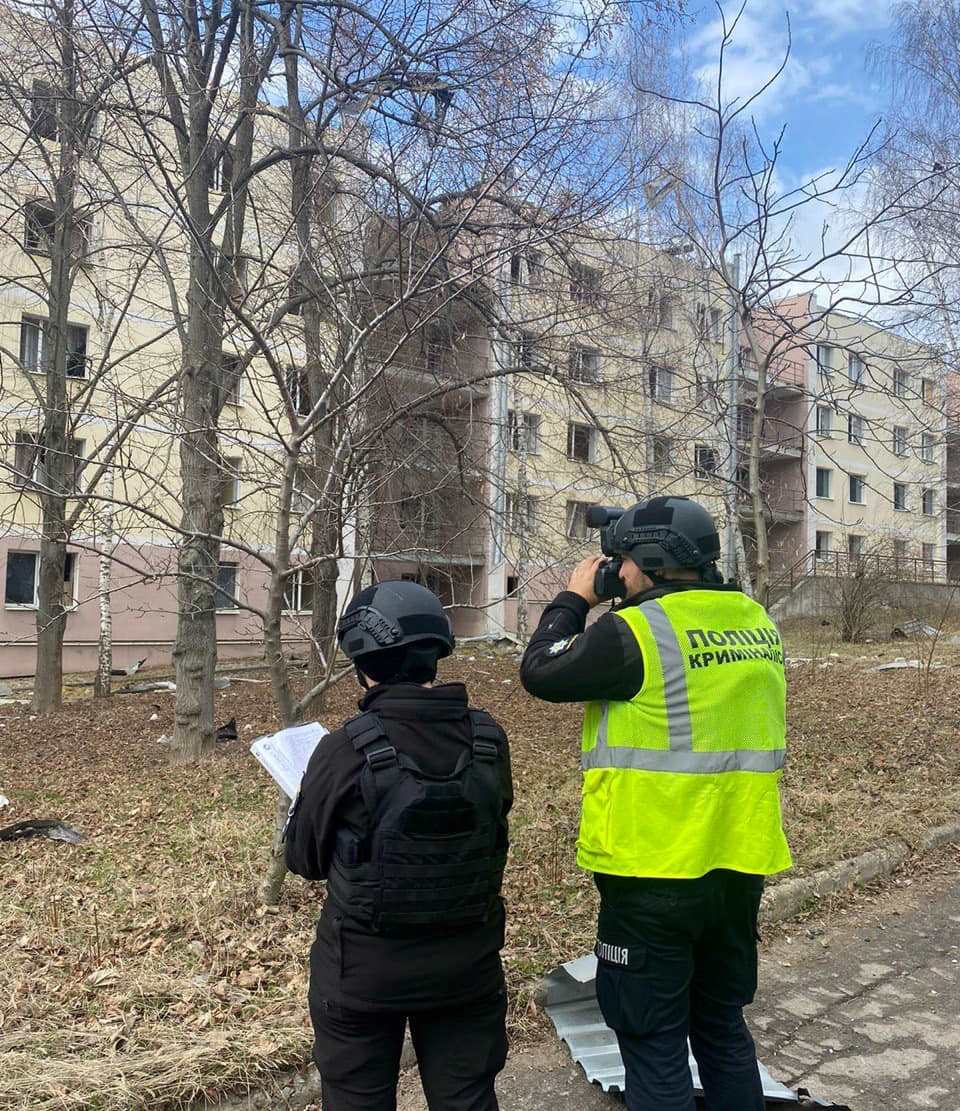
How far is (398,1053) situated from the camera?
211 cm

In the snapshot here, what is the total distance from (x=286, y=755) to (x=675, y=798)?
126cm

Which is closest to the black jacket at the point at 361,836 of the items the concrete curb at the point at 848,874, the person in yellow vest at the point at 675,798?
the person in yellow vest at the point at 675,798

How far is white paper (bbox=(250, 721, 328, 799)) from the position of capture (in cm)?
278

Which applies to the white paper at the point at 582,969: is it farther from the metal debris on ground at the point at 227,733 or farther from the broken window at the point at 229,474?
the metal debris on ground at the point at 227,733

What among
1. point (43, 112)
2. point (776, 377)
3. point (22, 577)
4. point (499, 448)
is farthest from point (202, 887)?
point (22, 577)

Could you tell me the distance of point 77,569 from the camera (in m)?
19.0

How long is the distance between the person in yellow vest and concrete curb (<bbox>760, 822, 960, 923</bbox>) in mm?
2338

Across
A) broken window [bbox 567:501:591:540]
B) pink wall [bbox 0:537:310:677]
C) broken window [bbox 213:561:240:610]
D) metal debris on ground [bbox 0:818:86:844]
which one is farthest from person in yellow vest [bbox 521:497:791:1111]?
pink wall [bbox 0:537:310:677]

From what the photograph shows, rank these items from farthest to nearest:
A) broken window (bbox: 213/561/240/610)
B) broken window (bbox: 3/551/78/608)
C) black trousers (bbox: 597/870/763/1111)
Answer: broken window (bbox: 3/551/78/608), broken window (bbox: 213/561/240/610), black trousers (bbox: 597/870/763/1111)

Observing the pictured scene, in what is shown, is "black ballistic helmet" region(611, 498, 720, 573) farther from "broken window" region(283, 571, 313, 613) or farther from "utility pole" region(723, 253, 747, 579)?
"utility pole" region(723, 253, 747, 579)

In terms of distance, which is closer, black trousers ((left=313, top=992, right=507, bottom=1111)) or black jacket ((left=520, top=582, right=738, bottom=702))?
black trousers ((left=313, top=992, right=507, bottom=1111))

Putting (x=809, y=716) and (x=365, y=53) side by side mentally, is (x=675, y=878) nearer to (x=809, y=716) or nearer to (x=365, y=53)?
(x=365, y=53)

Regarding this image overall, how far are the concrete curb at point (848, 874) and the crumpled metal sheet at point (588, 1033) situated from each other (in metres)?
1.31

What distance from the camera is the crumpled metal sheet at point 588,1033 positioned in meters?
2.94
